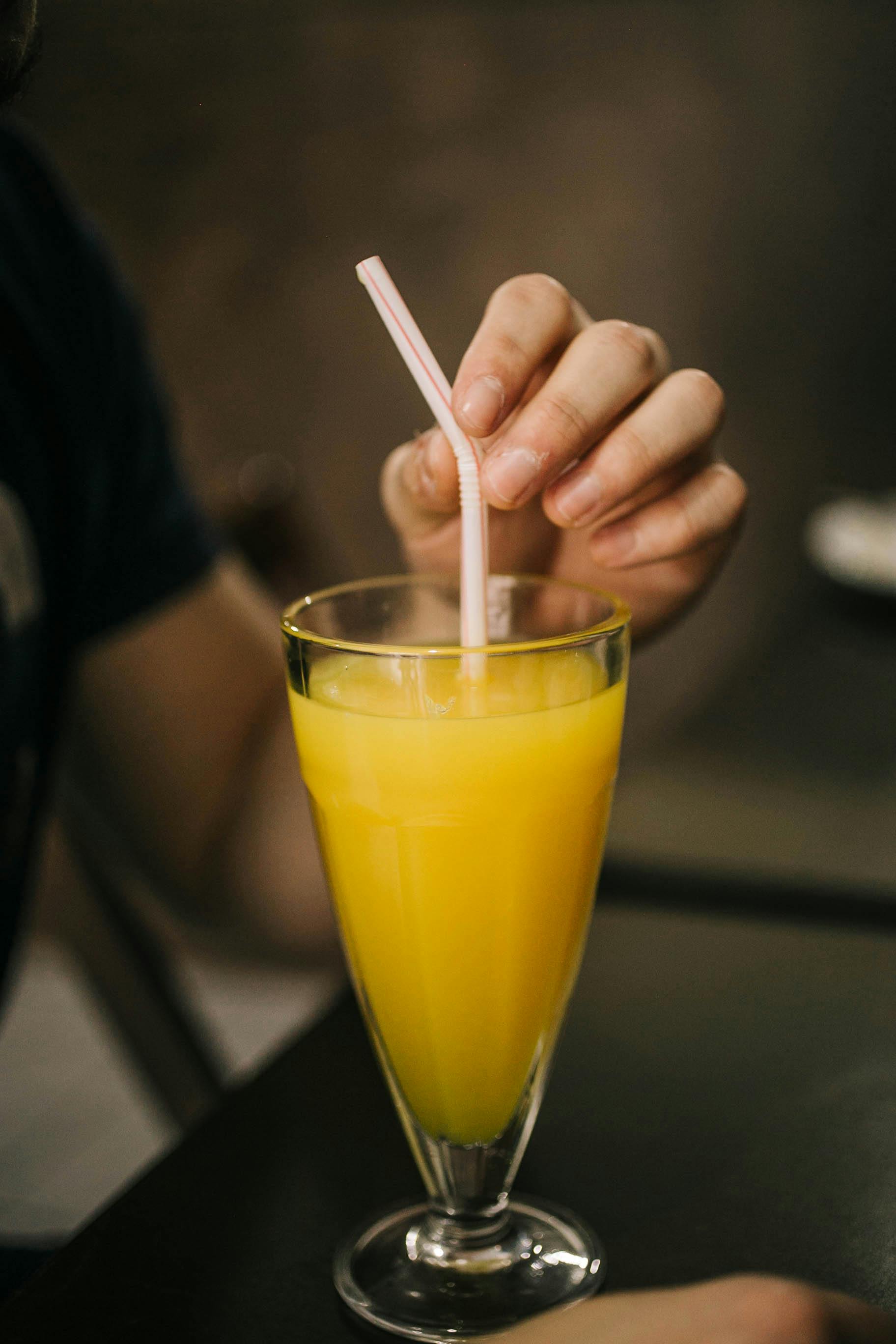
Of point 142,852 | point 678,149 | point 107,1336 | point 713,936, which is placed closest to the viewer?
point 107,1336

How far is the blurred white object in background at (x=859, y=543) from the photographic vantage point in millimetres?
1352

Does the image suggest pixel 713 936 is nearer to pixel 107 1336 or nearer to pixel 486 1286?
pixel 486 1286

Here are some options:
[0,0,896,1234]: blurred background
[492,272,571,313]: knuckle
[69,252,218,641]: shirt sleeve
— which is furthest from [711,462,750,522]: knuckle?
[0,0,896,1234]: blurred background

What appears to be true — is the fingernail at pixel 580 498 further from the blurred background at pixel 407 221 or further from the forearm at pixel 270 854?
the blurred background at pixel 407 221

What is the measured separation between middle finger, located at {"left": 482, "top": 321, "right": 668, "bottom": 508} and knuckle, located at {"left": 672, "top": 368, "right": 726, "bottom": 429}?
0.02m

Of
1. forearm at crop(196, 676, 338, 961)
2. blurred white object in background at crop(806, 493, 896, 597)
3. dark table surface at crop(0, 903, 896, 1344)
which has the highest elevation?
dark table surface at crop(0, 903, 896, 1344)

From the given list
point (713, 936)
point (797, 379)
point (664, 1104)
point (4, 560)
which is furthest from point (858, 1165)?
point (797, 379)

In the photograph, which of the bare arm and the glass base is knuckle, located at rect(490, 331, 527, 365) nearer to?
the glass base

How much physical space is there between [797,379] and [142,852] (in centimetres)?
147

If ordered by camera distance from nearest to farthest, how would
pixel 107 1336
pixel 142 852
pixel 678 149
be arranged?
pixel 107 1336 < pixel 142 852 < pixel 678 149

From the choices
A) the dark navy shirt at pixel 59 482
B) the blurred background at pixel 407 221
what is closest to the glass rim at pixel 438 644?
the dark navy shirt at pixel 59 482

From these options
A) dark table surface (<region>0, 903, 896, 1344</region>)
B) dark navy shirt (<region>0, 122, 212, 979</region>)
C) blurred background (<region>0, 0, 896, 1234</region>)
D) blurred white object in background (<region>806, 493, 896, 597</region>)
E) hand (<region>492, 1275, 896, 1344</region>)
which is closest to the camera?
hand (<region>492, 1275, 896, 1344</region>)

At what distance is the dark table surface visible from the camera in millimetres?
401

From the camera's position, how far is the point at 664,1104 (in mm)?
501
